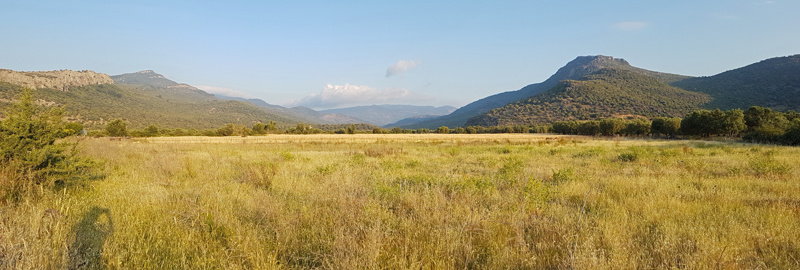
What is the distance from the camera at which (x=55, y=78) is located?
128 m

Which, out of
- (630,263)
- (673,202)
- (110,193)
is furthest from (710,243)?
(110,193)

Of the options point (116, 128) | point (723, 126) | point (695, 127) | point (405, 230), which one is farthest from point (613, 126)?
point (116, 128)

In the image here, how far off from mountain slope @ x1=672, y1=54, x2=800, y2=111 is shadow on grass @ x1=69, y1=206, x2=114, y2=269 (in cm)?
11274

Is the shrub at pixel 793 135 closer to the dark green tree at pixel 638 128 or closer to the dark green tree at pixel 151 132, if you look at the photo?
the dark green tree at pixel 638 128

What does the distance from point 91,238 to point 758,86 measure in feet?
439

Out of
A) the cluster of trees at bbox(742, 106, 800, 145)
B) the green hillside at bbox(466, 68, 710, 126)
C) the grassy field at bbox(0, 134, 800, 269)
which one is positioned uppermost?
the green hillside at bbox(466, 68, 710, 126)

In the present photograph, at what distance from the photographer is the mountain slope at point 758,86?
75500 millimetres

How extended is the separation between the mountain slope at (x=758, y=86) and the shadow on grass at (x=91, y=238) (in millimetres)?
112740

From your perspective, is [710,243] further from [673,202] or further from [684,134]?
[684,134]

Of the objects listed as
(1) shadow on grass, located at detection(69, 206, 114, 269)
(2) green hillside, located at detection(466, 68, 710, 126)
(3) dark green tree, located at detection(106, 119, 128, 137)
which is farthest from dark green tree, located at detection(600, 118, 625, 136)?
(3) dark green tree, located at detection(106, 119, 128, 137)

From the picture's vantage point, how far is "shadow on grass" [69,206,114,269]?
3434mm

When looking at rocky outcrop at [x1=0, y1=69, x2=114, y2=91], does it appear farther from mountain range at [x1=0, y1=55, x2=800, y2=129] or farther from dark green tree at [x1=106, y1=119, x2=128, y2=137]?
dark green tree at [x1=106, y1=119, x2=128, y2=137]

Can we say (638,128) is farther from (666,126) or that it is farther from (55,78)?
(55,78)

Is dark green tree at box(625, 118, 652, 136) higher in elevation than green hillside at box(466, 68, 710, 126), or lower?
lower
